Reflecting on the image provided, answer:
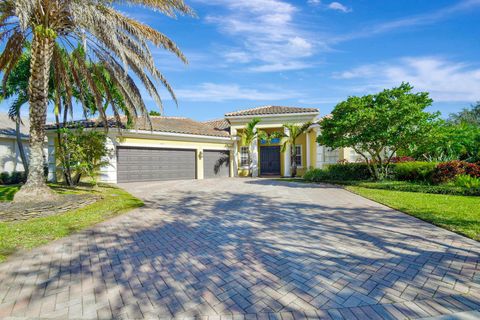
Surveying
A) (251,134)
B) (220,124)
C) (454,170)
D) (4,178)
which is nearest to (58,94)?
(4,178)

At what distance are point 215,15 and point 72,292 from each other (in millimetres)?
10028

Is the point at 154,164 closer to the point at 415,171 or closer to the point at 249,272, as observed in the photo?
the point at 249,272

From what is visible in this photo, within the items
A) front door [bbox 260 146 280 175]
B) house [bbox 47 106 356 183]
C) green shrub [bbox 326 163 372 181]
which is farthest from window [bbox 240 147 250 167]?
green shrub [bbox 326 163 372 181]

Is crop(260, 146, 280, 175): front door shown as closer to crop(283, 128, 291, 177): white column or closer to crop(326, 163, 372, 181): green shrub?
crop(283, 128, 291, 177): white column

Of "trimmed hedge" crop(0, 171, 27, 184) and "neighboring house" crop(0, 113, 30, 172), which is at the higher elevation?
"neighboring house" crop(0, 113, 30, 172)

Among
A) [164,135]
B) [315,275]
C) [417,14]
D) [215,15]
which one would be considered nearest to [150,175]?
[164,135]

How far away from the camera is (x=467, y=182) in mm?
10578

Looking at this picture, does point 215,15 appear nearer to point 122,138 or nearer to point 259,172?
point 122,138

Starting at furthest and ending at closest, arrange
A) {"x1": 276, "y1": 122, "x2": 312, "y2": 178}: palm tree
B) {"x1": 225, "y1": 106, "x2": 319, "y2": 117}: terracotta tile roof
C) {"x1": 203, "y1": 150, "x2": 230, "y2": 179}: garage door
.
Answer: {"x1": 225, "y1": 106, "x2": 319, "y2": 117}: terracotta tile roof
{"x1": 203, "y1": 150, "x2": 230, "y2": 179}: garage door
{"x1": 276, "y1": 122, "x2": 312, "y2": 178}: palm tree

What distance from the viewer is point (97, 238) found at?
555 centimetres

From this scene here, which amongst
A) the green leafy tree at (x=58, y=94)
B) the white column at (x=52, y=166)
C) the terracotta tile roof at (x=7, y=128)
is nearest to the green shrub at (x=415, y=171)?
the green leafy tree at (x=58, y=94)

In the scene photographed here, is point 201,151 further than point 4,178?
Yes

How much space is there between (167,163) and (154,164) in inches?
37.4

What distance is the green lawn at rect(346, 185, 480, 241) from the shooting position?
593 centimetres
